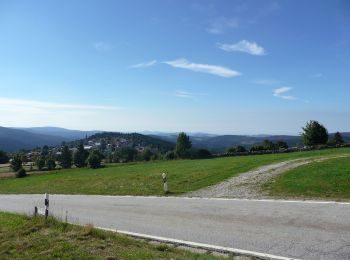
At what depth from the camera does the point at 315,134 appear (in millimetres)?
58719

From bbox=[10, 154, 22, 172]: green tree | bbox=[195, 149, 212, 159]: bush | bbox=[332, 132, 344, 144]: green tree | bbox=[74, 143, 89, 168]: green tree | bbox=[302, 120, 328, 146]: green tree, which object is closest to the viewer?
bbox=[332, 132, 344, 144]: green tree

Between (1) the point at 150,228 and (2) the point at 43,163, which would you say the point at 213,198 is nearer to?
(1) the point at 150,228

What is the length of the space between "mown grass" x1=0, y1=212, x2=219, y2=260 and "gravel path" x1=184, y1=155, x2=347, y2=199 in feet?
22.1

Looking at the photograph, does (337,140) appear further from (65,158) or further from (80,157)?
(65,158)

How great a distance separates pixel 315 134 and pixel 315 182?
45325 millimetres

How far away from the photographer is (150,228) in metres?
11.2

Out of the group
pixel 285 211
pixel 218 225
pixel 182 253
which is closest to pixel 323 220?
pixel 285 211

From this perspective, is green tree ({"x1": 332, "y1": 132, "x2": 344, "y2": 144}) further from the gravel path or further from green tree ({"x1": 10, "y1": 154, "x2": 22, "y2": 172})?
green tree ({"x1": 10, "y1": 154, "x2": 22, "y2": 172})

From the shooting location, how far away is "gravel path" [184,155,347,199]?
620 inches

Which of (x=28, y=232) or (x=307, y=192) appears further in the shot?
(x=307, y=192)

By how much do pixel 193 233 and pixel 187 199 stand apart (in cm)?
602

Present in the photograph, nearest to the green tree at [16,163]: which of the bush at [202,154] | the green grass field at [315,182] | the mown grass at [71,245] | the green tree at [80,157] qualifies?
the green tree at [80,157]

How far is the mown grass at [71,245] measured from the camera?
27.3ft

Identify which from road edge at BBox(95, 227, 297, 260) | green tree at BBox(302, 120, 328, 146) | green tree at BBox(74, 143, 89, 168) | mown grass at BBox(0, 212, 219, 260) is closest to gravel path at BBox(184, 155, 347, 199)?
road edge at BBox(95, 227, 297, 260)
